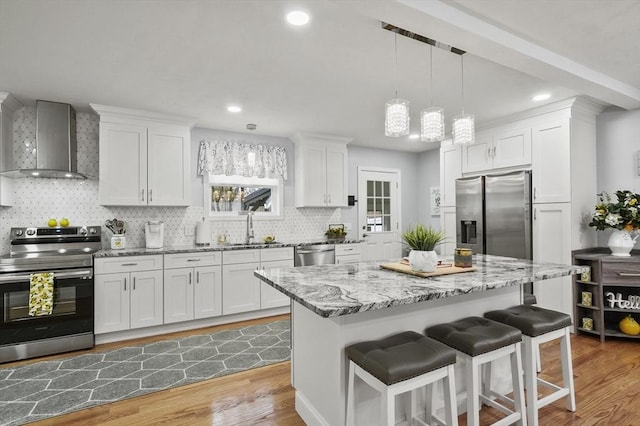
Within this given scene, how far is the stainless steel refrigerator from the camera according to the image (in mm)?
3926

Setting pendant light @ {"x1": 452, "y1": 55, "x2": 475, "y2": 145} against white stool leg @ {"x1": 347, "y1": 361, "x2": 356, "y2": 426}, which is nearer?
white stool leg @ {"x1": 347, "y1": 361, "x2": 356, "y2": 426}

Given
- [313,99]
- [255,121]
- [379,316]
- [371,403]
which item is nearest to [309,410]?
[371,403]

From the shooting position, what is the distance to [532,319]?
202 cm

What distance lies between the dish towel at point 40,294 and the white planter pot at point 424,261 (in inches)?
128

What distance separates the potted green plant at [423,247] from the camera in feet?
6.93

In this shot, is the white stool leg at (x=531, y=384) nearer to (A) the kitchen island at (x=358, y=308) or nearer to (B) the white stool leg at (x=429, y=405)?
(A) the kitchen island at (x=358, y=308)

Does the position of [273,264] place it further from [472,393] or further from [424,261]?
[472,393]

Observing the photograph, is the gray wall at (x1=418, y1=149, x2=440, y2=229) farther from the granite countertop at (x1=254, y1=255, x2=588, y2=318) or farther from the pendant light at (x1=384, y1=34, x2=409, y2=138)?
the pendant light at (x1=384, y1=34, x2=409, y2=138)

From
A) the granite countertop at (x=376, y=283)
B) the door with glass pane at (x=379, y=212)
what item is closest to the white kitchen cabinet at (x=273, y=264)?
the door with glass pane at (x=379, y=212)

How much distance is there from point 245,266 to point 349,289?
2612mm

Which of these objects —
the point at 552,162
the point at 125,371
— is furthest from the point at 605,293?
the point at 125,371

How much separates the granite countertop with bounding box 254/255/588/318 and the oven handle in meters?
2.21

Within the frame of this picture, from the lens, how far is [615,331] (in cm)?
341

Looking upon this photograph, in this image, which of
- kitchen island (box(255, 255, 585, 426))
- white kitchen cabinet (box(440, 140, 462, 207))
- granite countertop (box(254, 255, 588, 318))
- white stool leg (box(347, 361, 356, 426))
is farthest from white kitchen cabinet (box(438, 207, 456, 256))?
white stool leg (box(347, 361, 356, 426))
